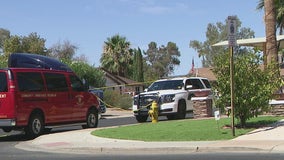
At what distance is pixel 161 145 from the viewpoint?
13352mm

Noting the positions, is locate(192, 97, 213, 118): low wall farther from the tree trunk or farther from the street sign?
the street sign

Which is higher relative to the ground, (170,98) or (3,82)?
(3,82)

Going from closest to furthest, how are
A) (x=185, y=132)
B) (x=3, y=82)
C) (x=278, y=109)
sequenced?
(x=185, y=132) → (x=3, y=82) → (x=278, y=109)

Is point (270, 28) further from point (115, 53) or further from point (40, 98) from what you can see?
point (115, 53)

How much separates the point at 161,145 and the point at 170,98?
27.1ft

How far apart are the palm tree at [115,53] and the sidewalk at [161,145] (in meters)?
49.8

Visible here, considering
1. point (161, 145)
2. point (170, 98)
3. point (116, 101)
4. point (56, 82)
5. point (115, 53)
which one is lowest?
point (161, 145)

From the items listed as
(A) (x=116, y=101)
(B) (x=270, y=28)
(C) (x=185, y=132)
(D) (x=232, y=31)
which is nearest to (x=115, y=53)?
(A) (x=116, y=101)

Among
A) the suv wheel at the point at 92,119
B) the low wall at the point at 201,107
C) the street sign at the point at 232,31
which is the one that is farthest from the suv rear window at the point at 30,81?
the low wall at the point at 201,107

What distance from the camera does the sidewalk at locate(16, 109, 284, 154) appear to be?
12508mm

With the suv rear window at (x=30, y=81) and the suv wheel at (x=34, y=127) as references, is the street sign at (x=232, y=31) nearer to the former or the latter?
the suv rear window at (x=30, y=81)

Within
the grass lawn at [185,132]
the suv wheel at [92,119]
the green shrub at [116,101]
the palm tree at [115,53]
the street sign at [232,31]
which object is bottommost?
the grass lawn at [185,132]

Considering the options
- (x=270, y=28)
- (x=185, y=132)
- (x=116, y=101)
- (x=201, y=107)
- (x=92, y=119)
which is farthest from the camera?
(x=116, y=101)

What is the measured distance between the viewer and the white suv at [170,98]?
70.6 feet
